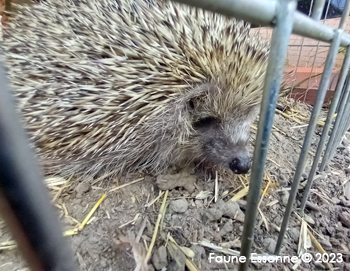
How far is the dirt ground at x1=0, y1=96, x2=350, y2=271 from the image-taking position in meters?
1.10

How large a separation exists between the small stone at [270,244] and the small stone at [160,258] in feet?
1.40

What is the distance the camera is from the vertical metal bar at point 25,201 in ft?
0.94

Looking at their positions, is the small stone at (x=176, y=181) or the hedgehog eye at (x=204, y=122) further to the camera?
the hedgehog eye at (x=204, y=122)

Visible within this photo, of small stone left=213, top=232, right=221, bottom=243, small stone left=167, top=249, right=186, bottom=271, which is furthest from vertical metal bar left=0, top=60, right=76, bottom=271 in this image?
small stone left=213, top=232, right=221, bottom=243

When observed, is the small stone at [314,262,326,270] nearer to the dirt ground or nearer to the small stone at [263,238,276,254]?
the dirt ground

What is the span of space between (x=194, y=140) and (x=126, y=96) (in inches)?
19.2

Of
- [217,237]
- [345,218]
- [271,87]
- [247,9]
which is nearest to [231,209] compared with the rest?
[217,237]

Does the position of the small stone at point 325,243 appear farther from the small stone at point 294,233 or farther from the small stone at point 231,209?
the small stone at point 231,209

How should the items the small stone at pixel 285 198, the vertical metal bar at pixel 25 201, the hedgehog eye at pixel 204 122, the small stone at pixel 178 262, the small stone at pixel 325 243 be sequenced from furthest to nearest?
the hedgehog eye at pixel 204 122
the small stone at pixel 285 198
the small stone at pixel 325 243
the small stone at pixel 178 262
the vertical metal bar at pixel 25 201

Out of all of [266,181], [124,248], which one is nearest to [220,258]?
[124,248]

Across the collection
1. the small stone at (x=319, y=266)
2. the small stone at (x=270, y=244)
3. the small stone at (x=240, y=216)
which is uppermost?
the small stone at (x=240, y=216)

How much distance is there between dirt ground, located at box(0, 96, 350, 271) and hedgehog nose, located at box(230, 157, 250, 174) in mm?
121

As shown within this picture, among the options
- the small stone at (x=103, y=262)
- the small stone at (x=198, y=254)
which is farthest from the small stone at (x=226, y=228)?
the small stone at (x=103, y=262)

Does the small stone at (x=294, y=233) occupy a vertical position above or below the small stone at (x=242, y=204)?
below
